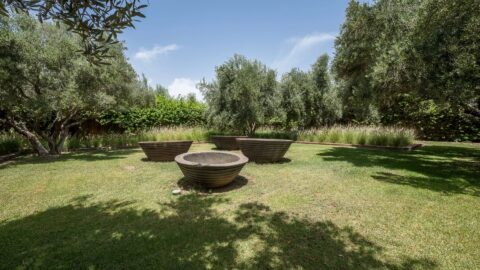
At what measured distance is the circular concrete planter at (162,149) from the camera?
8469mm

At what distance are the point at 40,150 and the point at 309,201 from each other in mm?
11584

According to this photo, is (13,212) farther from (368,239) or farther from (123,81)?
(123,81)

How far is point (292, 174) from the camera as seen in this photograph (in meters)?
6.63

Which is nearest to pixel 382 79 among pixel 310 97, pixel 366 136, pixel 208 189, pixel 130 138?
pixel 366 136

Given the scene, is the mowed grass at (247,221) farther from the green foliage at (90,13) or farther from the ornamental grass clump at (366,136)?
the ornamental grass clump at (366,136)

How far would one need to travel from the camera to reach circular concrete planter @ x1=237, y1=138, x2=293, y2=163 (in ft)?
25.6

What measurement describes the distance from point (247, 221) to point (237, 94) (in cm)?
1051

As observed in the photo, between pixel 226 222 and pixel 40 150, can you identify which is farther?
pixel 40 150

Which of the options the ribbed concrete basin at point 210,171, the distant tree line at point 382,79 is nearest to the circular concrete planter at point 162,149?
the ribbed concrete basin at point 210,171

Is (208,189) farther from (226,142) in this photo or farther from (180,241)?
(226,142)

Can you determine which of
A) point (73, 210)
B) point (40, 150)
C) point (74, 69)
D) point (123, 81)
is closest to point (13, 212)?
point (73, 210)

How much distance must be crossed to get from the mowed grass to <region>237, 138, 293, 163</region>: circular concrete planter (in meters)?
1.29

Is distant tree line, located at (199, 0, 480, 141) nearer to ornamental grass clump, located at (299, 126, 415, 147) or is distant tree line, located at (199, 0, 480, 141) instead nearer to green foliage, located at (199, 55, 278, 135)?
green foliage, located at (199, 55, 278, 135)

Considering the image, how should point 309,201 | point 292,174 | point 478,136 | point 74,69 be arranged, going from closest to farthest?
1. point 309,201
2. point 292,174
3. point 74,69
4. point 478,136
